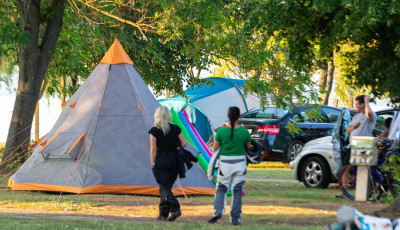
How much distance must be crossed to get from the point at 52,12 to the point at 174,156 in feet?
30.4

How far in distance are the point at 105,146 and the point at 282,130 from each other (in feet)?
24.3

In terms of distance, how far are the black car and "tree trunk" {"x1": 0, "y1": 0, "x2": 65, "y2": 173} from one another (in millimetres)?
6004

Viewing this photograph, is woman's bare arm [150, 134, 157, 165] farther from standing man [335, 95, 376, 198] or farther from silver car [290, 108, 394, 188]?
silver car [290, 108, 394, 188]

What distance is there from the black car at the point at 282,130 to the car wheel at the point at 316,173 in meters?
4.59

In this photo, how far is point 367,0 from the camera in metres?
8.45

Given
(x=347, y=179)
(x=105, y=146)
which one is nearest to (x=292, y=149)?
(x=347, y=179)

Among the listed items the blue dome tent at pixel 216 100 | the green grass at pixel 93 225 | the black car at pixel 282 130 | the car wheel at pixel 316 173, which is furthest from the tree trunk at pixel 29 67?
the green grass at pixel 93 225

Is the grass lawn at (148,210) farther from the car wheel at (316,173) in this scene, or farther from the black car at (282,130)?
the black car at (282,130)

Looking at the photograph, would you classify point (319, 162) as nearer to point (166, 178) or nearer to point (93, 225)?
point (166, 178)

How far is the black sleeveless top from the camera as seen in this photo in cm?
911

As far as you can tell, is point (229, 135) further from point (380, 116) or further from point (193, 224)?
point (380, 116)

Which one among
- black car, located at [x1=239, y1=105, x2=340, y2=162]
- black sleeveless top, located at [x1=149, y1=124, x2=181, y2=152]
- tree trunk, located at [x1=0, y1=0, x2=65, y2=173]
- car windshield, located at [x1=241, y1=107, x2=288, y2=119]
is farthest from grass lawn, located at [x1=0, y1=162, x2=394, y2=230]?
car windshield, located at [x1=241, y1=107, x2=288, y2=119]

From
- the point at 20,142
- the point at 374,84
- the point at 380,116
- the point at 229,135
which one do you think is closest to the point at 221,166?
the point at 229,135

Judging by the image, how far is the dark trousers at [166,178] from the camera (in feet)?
29.5
